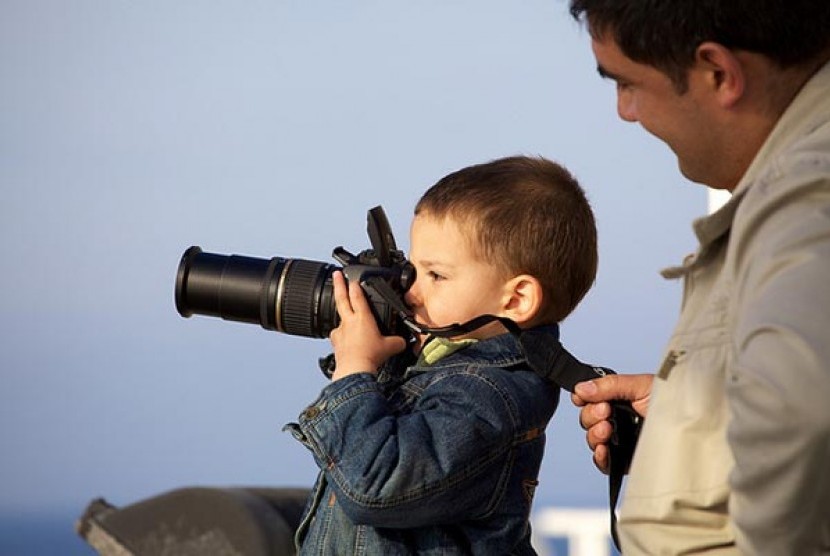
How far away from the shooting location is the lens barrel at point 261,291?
253 centimetres

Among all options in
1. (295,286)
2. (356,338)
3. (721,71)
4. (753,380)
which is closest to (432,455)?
(356,338)

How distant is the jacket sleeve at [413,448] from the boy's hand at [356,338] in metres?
0.04

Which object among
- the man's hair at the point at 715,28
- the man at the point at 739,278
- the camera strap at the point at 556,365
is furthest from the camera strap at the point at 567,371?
the man's hair at the point at 715,28

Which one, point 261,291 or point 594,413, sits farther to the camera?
point 261,291

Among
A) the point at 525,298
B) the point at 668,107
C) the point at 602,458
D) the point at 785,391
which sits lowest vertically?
the point at 602,458

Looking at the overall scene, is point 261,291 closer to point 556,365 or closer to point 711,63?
point 556,365

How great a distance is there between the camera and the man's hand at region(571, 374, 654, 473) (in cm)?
232

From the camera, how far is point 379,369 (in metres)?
2.60

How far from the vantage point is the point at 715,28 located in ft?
5.65

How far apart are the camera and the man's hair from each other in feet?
2.59

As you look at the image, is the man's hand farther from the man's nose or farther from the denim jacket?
the man's nose

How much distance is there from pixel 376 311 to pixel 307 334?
149 millimetres

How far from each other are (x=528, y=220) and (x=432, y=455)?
0.42 m

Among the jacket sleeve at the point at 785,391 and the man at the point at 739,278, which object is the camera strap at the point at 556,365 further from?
the jacket sleeve at the point at 785,391
